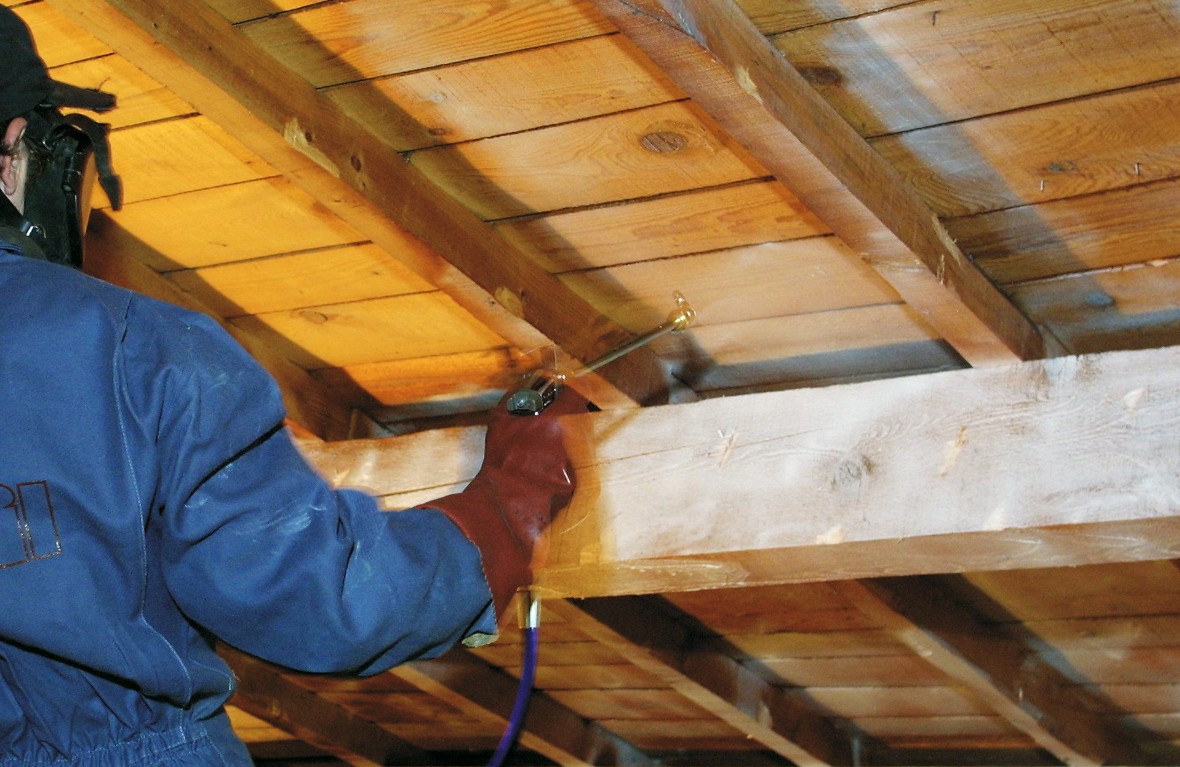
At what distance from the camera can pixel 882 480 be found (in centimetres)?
201

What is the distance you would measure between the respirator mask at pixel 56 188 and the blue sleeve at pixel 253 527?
19cm

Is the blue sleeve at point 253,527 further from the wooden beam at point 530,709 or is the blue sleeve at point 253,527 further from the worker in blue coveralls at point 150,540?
the wooden beam at point 530,709

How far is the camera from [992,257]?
79.3 inches

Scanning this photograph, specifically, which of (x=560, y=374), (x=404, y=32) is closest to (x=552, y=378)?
(x=560, y=374)

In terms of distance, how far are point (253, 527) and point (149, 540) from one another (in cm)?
12

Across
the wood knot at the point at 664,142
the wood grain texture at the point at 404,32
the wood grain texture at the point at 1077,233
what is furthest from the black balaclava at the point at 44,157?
the wood grain texture at the point at 1077,233

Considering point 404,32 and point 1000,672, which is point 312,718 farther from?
point 404,32

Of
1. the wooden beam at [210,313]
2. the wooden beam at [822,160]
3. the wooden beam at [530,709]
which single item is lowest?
the wooden beam at [530,709]

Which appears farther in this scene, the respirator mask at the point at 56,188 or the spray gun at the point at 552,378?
the spray gun at the point at 552,378

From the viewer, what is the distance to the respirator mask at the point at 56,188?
1.52 meters

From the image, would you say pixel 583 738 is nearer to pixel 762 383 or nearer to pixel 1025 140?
pixel 762 383

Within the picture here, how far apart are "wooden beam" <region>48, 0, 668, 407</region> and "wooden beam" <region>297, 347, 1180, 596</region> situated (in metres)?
A: 0.16

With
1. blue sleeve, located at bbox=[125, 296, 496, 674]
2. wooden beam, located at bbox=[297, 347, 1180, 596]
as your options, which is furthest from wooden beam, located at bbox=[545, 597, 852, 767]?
blue sleeve, located at bbox=[125, 296, 496, 674]

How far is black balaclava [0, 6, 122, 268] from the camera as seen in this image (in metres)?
1.46
